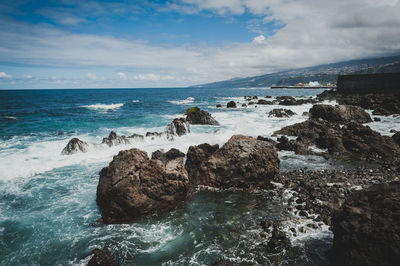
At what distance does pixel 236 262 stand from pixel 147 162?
5.17 meters

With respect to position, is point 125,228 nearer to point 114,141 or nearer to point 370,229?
point 370,229

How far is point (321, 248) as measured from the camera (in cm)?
639

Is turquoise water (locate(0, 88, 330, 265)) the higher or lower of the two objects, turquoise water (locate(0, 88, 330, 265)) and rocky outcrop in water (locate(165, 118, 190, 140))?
the lower

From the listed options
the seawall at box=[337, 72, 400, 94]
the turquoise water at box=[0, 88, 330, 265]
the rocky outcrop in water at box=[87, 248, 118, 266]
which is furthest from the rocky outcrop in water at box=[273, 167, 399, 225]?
the seawall at box=[337, 72, 400, 94]

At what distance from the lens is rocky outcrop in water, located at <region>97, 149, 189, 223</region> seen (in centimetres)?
822

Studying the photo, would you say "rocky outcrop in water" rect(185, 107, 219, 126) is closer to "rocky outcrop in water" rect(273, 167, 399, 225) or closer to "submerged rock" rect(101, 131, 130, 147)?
"submerged rock" rect(101, 131, 130, 147)

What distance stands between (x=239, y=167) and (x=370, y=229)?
19.3 ft

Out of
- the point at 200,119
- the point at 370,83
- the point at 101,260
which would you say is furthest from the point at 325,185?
the point at 370,83

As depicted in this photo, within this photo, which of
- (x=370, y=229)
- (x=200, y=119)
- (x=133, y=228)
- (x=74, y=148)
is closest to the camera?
(x=370, y=229)

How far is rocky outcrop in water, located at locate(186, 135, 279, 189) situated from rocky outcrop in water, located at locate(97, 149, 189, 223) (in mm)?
1523

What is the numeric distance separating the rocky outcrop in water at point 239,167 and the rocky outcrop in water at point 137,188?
5.00 feet

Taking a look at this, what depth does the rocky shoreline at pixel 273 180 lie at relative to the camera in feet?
19.3

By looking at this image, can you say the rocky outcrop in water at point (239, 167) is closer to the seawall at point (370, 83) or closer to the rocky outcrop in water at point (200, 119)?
the rocky outcrop in water at point (200, 119)

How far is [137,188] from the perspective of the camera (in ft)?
27.8
